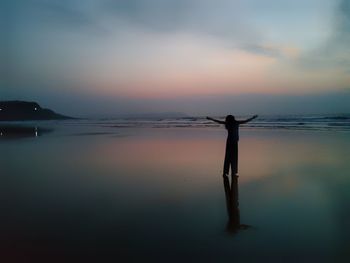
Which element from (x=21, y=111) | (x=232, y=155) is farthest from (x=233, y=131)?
(x=21, y=111)

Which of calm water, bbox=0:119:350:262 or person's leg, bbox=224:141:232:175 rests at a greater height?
person's leg, bbox=224:141:232:175

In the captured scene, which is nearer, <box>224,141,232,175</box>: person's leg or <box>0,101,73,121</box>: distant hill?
<box>224,141,232,175</box>: person's leg

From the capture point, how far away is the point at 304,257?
16.8 feet

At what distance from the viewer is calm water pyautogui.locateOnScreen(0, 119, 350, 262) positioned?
538 centimetres

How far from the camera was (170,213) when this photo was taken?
24.0 ft

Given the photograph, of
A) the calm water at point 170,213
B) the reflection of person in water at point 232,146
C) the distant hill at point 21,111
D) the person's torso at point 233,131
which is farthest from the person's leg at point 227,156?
the distant hill at point 21,111

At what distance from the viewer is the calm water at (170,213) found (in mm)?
5375

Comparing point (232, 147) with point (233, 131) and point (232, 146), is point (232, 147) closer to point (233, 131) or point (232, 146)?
point (232, 146)

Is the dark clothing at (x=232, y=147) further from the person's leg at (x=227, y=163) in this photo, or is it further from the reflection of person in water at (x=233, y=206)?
the reflection of person in water at (x=233, y=206)

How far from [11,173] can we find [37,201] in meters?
4.45

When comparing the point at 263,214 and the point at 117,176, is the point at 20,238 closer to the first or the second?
the point at 263,214

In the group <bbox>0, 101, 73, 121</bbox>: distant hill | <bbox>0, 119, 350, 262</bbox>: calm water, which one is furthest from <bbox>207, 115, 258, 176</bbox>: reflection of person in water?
<bbox>0, 101, 73, 121</bbox>: distant hill

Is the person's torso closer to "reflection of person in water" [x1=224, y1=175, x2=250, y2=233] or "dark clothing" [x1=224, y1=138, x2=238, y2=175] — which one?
"dark clothing" [x1=224, y1=138, x2=238, y2=175]

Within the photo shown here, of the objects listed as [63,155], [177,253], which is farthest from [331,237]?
[63,155]
